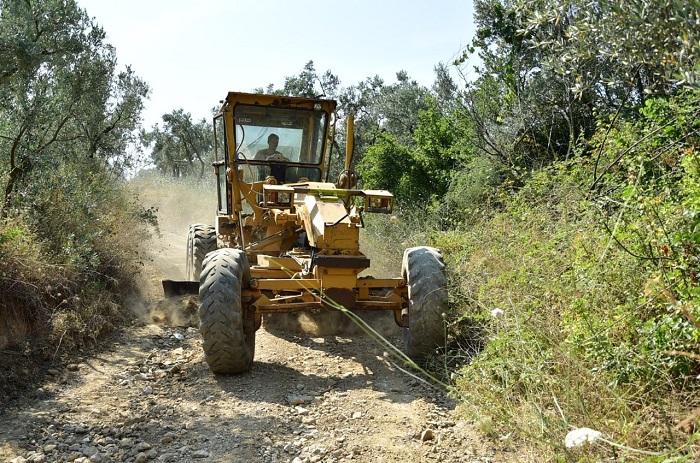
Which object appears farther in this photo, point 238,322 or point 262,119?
point 262,119

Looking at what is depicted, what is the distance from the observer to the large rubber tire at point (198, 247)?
391 inches

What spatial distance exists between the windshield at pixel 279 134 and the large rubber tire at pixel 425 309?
296 cm

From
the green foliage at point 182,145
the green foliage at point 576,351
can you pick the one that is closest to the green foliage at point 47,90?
the green foliage at point 576,351

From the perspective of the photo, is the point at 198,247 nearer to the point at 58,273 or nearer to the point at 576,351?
the point at 58,273

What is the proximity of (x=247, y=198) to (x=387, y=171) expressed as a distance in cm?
578

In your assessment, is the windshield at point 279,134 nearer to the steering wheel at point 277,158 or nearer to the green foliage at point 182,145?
the steering wheel at point 277,158

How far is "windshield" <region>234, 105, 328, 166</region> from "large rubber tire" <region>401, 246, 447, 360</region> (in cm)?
296

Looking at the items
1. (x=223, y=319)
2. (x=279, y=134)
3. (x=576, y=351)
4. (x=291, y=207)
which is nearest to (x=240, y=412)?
(x=223, y=319)

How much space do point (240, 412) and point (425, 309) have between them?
1996mm

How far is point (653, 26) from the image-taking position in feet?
11.6

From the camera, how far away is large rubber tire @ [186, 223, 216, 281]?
9930mm

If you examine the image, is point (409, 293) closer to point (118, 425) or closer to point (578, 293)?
point (578, 293)

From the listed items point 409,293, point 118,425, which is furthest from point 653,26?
point 118,425

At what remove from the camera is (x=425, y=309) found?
20.7 feet
